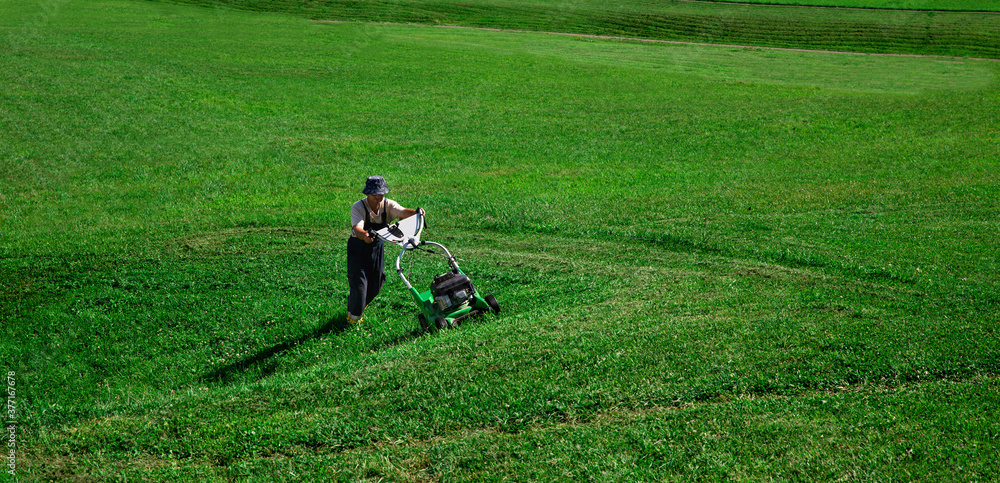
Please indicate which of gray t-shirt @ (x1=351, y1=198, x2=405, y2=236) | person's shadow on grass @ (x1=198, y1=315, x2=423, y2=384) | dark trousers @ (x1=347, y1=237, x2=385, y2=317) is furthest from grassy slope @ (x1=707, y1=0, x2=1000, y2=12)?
person's shadow on grass @ (x1=198, y1=315, x2=423, y2=384)

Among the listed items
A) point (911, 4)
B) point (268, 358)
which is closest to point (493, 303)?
point (268, 358)

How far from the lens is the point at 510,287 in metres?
11.4

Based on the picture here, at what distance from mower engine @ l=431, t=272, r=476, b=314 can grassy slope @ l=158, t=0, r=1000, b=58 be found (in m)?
42.1

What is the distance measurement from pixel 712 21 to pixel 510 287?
4466 centimetres

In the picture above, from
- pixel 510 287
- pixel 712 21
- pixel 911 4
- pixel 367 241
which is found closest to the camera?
pixel 367 241

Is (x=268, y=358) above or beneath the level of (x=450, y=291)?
beneath

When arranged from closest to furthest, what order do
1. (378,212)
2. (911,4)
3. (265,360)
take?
(265,360)
(378,212)
(911,4)

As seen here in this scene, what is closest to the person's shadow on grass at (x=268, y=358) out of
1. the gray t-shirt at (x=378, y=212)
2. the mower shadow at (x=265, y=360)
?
the mower shadow at (x=265, y=360)

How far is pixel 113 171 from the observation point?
60.6 feet

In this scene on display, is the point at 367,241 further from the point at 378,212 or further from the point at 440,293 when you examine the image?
the point at 440,293

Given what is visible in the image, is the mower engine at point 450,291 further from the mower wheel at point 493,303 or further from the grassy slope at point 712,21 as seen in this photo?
the grassy slope at point 712,21

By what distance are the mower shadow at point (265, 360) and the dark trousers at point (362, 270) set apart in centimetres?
→ 41

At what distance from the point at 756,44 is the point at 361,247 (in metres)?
42.4

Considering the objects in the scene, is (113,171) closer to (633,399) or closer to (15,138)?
(15,138)
